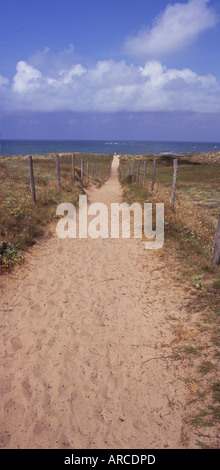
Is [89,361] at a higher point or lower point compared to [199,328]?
lower

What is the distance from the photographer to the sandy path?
280 centimetres

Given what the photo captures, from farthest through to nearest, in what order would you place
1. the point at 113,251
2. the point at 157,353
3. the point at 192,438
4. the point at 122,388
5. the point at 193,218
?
the point at 193,218
the point at 113,251
the point at 157,353
the point at 122,388
the point at 192,438

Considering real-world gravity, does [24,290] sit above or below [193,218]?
below

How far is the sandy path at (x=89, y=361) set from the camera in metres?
2.80

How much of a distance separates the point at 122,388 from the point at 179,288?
2.67 m

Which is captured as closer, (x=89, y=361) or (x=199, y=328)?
(x=89, y=361)

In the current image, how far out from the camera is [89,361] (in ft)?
12.2
